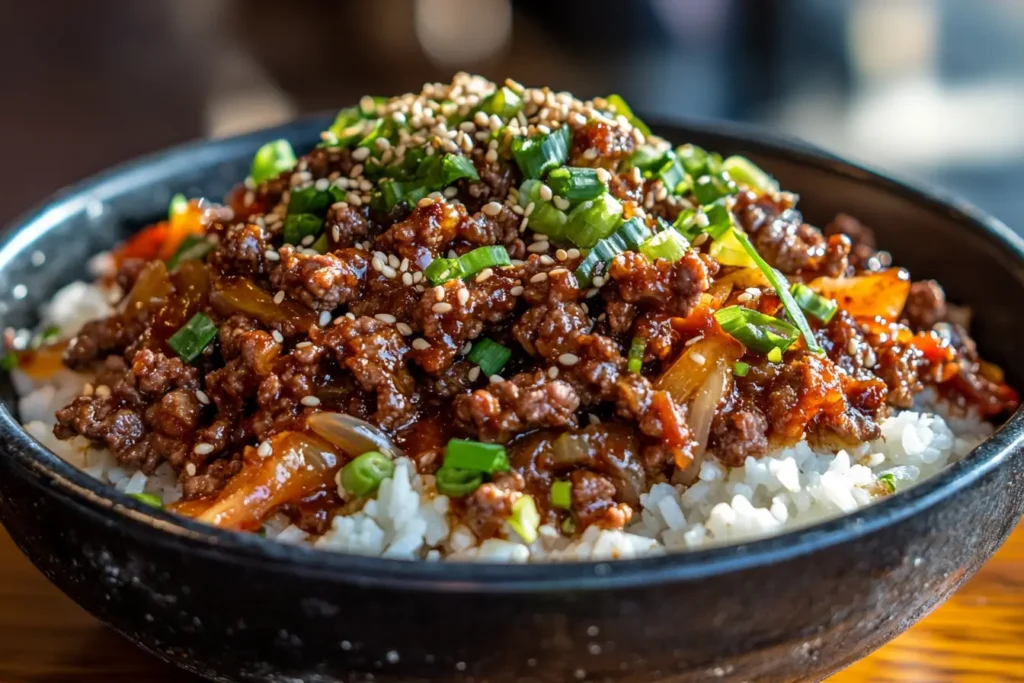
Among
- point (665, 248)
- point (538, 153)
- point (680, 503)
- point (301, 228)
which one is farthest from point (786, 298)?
point (301, 228)

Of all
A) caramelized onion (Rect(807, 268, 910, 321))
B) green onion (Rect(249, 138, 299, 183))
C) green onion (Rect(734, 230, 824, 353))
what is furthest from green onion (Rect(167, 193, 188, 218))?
caramelized onion (Rect(807, 268, 910, 321))

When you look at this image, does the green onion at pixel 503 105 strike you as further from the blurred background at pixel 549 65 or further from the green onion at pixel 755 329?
the blurred background at pixel 549 65

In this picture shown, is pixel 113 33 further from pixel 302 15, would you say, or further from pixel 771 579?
pixel 771 579

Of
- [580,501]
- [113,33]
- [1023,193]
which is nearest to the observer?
[580,501]

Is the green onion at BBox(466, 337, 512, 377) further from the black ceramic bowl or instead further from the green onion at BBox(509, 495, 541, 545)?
the black ceramic bowl

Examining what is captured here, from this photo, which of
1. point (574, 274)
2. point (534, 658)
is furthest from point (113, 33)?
point (534, 658)

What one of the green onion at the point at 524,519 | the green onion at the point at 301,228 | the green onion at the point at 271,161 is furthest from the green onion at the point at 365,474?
the green onion at the point at 271,161
